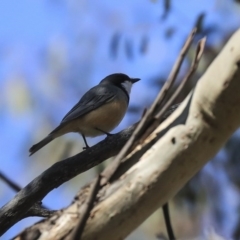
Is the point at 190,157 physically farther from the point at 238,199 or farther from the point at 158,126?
the point at 238,199

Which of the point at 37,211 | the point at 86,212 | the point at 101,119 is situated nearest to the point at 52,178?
the point at 37,211

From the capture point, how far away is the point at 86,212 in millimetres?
958

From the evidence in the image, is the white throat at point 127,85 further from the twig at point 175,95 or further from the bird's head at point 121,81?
the twig at point 175,95

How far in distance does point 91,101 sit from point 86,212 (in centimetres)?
274

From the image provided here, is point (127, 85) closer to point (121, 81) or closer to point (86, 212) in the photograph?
point (121, 81)

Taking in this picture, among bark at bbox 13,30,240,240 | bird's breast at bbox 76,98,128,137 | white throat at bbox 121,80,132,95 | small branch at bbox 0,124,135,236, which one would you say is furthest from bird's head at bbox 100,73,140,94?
bark at bbox 13,30,240,240

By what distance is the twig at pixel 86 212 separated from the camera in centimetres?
95

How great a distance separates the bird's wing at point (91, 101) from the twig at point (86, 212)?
2.54 m

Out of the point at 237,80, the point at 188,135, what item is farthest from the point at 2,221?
the point at 237,80

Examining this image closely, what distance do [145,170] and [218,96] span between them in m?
0.18

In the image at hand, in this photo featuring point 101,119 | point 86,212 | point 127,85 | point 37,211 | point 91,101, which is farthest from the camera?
point 127,85

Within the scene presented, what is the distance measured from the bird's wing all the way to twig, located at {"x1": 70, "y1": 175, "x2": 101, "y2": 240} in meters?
2.54

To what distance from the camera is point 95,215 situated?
3.22 feet

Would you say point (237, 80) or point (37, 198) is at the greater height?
point (37, 198)
